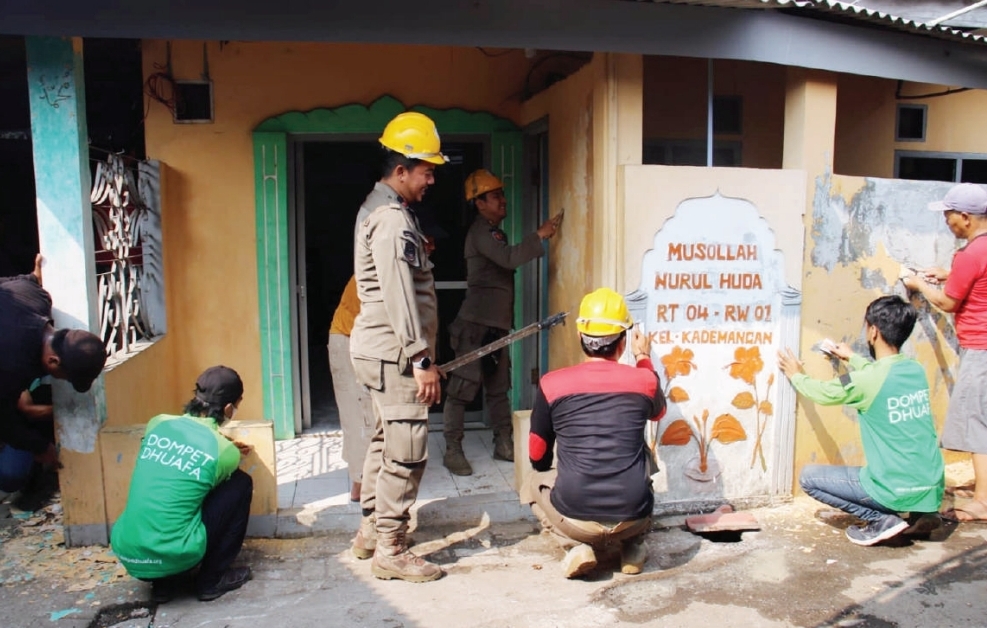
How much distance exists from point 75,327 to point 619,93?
2974mm

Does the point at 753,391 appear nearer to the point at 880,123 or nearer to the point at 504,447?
the point at 504,447

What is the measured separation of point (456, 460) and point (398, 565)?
141 cm

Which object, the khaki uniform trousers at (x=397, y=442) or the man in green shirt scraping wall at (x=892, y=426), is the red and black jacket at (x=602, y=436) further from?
the man in green shirt scraping wall at (x=892, y=426)

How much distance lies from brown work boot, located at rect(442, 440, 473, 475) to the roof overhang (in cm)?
248

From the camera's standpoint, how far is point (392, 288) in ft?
11.9

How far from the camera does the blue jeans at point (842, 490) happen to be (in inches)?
164

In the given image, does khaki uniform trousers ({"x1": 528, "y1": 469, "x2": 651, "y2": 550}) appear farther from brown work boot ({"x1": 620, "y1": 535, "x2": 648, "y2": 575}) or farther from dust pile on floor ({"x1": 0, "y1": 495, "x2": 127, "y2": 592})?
dust pile on floor ({"x1": 0, "y1": 495, "x2": 127, "y2": 592})

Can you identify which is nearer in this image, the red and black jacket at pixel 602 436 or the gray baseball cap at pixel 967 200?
the red and black jacket at pixel 602 436

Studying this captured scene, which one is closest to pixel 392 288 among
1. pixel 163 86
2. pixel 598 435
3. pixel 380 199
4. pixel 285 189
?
pixel 380 199

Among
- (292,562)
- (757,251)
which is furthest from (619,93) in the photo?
(292,562)

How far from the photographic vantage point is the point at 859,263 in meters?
4.74

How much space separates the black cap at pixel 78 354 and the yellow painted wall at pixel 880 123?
5.53 m

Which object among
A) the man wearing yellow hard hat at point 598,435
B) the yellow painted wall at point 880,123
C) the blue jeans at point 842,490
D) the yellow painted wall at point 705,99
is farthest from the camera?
the yellow painted wall at point 880,123

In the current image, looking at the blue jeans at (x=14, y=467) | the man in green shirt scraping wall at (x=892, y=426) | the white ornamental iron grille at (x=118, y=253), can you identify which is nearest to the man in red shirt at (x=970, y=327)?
the man in green shirt scraping wall at (x=892, y=426)
